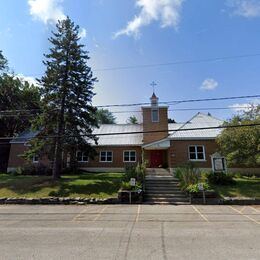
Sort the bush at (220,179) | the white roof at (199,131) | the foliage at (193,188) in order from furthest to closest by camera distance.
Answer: the white roof at (199,131)
the bush at (220,179)
the foliage at (193,188)

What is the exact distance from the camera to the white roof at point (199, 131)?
86.2 ft

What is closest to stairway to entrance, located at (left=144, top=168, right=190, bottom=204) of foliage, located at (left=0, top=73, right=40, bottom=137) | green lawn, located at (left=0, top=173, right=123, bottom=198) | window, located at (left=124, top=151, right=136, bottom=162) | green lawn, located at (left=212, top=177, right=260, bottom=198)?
green lawn, located at (left=0, top=173, right=123, bottom=198)

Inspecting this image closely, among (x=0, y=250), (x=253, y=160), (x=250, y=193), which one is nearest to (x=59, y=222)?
(x=0, y=250)

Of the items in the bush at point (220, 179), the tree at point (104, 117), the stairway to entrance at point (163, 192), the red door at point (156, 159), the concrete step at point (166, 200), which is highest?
the tree at point (104, 117)

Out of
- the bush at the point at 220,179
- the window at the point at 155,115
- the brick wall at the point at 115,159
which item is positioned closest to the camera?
the bush at the point at 220,179

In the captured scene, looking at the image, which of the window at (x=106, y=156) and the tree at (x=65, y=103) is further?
the window at (x=106, y=156)

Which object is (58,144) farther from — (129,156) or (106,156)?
(129,156)

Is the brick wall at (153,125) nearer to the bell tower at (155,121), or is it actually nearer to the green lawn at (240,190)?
the bell tower at (155,121)

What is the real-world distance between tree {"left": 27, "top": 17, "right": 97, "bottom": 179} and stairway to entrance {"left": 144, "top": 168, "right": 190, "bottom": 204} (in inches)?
233

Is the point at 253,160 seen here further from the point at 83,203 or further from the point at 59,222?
the point at 59,222

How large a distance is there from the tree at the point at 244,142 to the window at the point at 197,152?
4544 mm

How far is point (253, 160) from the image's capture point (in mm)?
20062

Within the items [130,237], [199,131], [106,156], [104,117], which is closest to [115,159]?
[106,156]

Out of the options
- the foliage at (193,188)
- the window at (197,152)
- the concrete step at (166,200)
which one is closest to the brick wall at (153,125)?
the window at (197,152)
